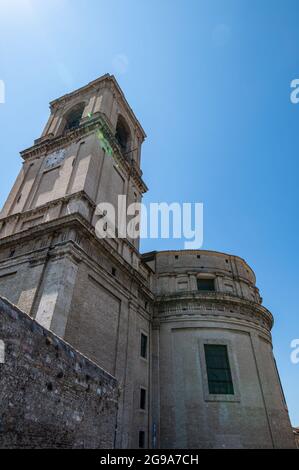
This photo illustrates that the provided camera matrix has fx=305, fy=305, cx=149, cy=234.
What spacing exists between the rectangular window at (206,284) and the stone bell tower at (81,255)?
3.84 metres

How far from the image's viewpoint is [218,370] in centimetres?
1812

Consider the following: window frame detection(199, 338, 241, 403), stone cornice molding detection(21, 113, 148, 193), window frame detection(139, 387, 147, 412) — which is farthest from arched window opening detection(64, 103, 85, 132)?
window frame detection(139, 387, 147, 412)

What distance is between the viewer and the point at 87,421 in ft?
22.3

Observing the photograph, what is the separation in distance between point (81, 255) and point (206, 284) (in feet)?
37.7

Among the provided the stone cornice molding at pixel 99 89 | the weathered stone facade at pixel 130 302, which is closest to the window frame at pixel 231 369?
the weathered stone facade at pixel 130 302

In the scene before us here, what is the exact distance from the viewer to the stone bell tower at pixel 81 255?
13.2 metres

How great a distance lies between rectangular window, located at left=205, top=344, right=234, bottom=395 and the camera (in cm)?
1753

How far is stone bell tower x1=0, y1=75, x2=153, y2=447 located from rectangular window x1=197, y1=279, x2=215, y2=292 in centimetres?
384

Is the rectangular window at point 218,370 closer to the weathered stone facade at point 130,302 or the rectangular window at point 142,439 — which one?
the weathered stone facade at point 130,302

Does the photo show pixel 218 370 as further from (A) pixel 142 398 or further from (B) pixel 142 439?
(B) pixel 142 439

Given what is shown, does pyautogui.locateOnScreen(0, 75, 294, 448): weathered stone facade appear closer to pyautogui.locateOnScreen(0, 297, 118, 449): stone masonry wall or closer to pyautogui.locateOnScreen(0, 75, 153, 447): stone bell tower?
pyautogui.locateOnScreen(0, 75, 153, 447): stone bell tower

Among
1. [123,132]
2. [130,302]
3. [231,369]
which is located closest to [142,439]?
[231,369]

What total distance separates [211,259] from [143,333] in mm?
8286

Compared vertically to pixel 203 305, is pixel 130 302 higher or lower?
lower
